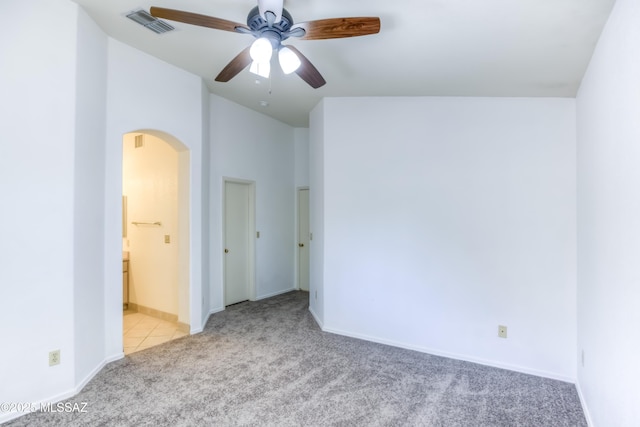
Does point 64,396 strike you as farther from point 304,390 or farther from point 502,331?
point 502,331

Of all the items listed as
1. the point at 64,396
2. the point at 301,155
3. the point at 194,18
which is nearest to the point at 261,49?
the point at 194,18

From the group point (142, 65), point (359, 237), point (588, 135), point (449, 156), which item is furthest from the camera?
point (359, 237)

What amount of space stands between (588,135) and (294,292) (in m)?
4.60

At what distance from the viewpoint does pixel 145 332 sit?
12.7 ft

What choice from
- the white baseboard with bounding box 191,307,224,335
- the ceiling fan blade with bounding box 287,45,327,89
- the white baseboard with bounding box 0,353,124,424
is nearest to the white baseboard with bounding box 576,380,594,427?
the ceiling fan blade with bounding box 287,45,327,89

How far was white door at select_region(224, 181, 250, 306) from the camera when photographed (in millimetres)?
4887

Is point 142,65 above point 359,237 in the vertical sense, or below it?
above

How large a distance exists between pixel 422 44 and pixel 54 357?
3.68m

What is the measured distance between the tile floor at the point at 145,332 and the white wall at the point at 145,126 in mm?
288

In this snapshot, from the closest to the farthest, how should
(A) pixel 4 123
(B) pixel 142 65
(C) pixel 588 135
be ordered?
(A) pixel 4 123, (C) pixel 588 135, (B) pixel 142 65

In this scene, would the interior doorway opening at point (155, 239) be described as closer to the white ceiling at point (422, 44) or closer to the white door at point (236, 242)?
the white door at point (236, 242)

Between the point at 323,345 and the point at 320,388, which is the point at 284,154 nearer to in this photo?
the point at 323,345

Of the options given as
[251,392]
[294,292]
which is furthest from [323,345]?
[294,292]

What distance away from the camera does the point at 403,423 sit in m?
2.29
